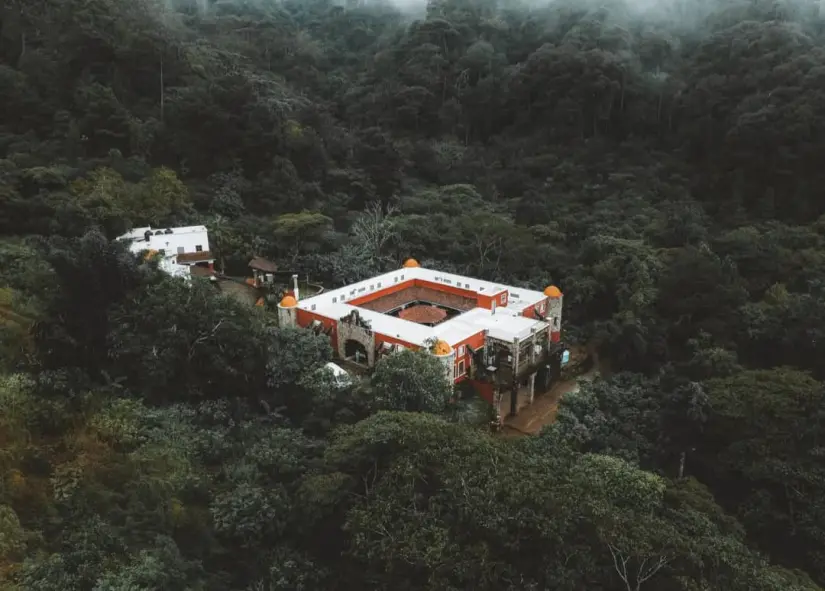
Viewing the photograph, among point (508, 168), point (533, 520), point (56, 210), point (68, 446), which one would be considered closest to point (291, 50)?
point (508, 168)

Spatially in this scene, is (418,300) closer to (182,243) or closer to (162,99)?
(182,243)

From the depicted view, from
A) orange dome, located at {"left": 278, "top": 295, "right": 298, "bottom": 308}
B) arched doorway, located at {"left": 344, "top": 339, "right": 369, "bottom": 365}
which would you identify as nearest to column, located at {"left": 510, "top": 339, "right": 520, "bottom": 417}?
arched doorway, located at {"left": 344, "top": 339, "right": 369, "bottom": 365}

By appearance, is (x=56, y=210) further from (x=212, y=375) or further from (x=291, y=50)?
(x=291, y=50)

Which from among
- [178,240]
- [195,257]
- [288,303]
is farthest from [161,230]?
[288,303]

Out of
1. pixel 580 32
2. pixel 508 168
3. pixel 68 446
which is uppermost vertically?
pixel 580 32

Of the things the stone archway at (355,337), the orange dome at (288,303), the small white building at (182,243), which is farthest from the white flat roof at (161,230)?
the stone archway at (355,337)
